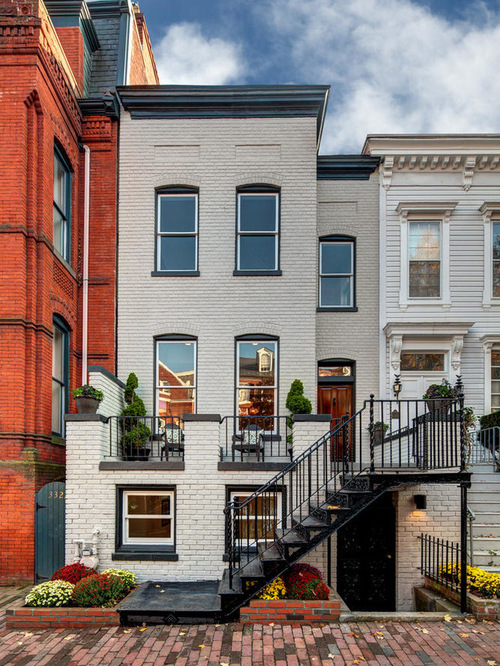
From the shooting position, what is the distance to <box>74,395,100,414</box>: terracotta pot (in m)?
9.34

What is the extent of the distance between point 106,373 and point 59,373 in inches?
61.6

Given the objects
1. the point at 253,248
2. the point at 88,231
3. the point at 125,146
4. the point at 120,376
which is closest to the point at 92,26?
the point at 125,146

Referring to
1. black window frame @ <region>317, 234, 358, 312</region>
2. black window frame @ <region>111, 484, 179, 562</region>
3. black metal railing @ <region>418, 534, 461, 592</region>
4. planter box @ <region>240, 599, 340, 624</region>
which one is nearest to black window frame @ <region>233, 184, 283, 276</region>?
black window frame @ <region>317, 234, 358, 312</region>

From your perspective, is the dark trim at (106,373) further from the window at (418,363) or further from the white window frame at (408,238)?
the white window frame at (408,238)

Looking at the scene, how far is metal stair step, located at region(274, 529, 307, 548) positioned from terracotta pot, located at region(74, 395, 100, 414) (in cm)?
371

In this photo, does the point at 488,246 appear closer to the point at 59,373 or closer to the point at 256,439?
the point at 256,439

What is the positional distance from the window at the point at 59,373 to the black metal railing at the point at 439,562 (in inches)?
279

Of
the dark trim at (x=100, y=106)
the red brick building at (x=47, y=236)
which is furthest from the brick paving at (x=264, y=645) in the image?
the dark trim at (x=100, y=106)

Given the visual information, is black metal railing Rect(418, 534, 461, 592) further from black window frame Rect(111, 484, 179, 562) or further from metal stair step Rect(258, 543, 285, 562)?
black window frame Rect(111, 484, 179, 562)

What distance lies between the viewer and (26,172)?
32.5ft

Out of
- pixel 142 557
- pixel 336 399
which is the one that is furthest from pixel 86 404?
pixel 336 399

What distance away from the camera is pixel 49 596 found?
7391mm

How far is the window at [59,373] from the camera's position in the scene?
10812 mm

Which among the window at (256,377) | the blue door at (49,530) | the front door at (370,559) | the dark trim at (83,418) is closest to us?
the blue door at (49,530)
